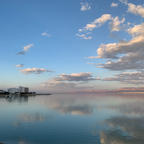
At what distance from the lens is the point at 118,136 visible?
27.2 meters

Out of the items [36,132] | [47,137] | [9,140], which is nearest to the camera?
[9,140]

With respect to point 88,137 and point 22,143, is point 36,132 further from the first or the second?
point 88,137

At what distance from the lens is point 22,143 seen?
2331 centimetres

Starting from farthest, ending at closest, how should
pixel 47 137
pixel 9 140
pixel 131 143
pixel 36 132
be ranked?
pixel 36 132 → pixel 47 137 → pixel 9 140 → pixel 131 143

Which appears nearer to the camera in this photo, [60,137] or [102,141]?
[102,141]

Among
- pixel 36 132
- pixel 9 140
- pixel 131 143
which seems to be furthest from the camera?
pixel 36 132

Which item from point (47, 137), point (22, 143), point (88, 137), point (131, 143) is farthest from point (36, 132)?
point (131, 143)

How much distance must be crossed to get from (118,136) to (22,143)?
58.3ft

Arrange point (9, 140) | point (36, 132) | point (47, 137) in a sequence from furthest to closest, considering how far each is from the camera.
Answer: point (36, 132) → point (47, 137) → point (9, 140)

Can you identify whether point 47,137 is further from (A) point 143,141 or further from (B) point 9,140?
(A) point 143,141

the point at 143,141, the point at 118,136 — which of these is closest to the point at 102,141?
the point at 118,136

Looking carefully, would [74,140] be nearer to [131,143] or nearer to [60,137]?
[60,137]

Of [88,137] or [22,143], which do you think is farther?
[88,137]

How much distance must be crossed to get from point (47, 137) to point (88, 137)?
307 inches
